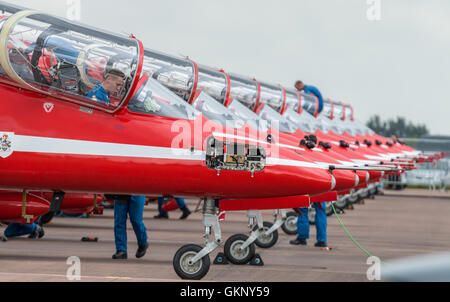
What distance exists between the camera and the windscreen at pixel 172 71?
10.3m

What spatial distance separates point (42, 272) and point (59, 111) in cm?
202

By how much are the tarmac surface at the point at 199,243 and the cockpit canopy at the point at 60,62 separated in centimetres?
212

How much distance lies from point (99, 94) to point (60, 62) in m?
0.58

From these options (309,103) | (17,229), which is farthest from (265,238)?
(309,103)

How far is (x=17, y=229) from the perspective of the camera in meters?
12.4

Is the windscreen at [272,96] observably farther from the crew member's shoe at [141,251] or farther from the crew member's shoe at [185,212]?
the crew member's shoe at [141,251]

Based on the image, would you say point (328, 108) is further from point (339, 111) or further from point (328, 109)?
point (339, 111)

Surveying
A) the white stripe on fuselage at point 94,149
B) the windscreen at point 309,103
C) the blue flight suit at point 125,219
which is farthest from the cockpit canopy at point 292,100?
the white stripe on fuselage at point 94,149

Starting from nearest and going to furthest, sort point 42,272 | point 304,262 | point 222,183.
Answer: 1. point 222,183
2. point 42,272
3. point 304,262
